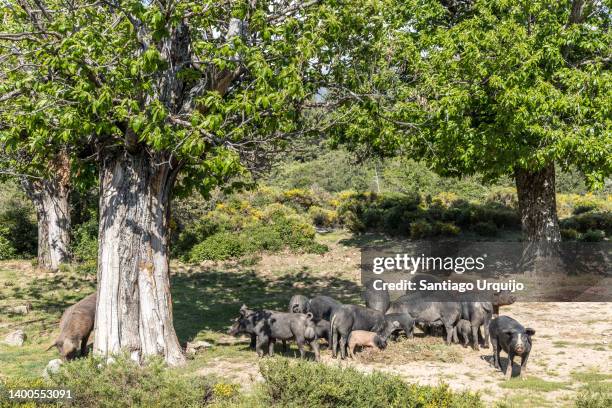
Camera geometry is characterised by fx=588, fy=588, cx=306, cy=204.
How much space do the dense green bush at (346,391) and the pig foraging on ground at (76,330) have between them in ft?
14.0

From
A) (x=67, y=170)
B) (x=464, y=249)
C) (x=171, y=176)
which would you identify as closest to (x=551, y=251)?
(x=464, y=249)

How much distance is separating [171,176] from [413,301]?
5.51m

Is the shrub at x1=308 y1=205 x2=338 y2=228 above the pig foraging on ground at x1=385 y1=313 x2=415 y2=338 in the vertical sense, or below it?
above

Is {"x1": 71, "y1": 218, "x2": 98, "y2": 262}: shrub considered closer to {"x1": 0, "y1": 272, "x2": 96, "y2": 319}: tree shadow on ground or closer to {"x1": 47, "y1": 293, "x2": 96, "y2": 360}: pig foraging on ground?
{"x1": 0, "y1": 272, "x2": 96, "y2": 319}: tree shadow on ground

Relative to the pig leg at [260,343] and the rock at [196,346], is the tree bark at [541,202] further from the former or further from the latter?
the rock at [196,346]

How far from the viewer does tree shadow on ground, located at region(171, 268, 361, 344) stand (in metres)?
13.5

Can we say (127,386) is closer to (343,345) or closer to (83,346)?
(83,346)

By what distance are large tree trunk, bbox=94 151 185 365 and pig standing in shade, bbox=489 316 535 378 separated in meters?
5.29

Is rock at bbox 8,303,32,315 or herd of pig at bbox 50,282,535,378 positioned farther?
rock at bbox 8,303,32,315

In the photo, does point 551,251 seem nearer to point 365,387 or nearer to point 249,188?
point 249,188

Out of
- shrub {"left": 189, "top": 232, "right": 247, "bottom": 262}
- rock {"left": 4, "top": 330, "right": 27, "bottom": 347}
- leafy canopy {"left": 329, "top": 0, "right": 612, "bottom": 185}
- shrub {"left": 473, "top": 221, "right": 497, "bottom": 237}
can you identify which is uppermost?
leafy canopy {"left": 329, "top": 0, "right": 612, "bottom": 185}

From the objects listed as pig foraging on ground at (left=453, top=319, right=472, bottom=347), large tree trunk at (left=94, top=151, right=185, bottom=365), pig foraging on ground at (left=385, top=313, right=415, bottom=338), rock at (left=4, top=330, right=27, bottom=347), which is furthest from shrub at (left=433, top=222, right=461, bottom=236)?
rock at (left=4, top=330, right=27, bottom=347)

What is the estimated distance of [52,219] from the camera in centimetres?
2005

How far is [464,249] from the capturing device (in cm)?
2317
